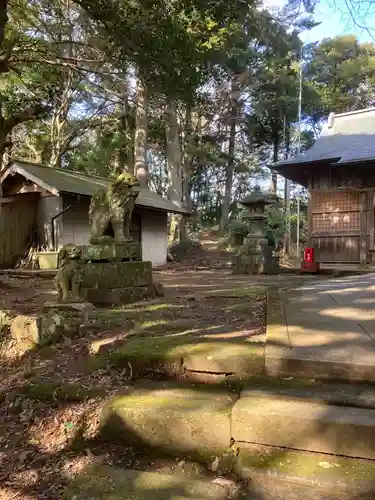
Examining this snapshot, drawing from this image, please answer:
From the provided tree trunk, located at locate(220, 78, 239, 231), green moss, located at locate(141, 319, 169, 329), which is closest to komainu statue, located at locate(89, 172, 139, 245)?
green moss, located at locate(141, 319, 169, 329)

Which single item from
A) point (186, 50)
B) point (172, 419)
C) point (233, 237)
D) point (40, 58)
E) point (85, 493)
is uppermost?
point (40, 58)

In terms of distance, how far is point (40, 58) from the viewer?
8.74 meters

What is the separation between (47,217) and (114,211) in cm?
769

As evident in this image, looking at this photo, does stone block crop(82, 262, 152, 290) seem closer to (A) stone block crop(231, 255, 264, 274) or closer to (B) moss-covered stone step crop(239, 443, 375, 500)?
(B) moss-covered stone step crop(239, 443, 375, 500)

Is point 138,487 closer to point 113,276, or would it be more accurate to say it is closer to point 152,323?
point 152,323

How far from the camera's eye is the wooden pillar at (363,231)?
1175 centimetres

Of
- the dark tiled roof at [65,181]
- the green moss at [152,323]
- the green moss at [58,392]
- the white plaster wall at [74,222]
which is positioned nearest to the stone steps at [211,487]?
the green moss at [58,392]

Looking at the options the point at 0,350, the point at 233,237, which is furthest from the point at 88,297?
the point at 233,237

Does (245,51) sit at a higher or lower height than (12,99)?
higher

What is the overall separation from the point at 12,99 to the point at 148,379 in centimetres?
1409

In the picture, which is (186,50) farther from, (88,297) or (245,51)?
(245,51)

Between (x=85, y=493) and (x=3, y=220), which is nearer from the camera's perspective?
(x=85, y=493)

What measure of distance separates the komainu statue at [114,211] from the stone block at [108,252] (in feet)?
0.50

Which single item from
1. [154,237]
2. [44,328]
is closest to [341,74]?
[154,237]
